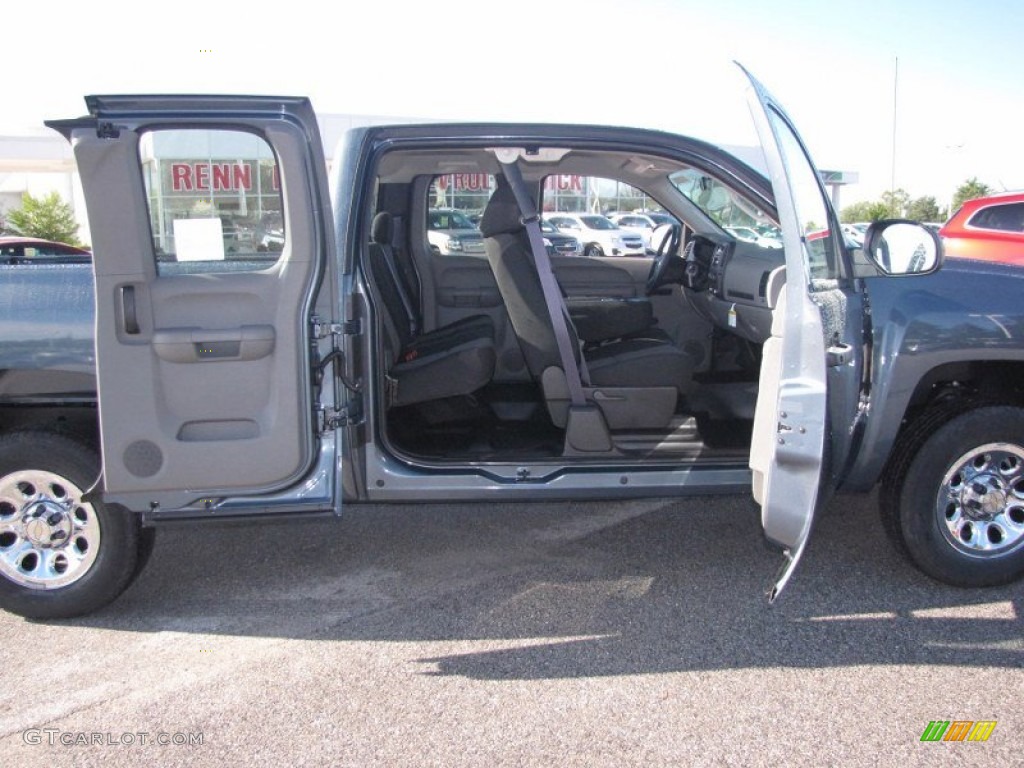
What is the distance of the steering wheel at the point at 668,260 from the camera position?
483cm

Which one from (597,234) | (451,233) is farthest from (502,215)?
(597,234)

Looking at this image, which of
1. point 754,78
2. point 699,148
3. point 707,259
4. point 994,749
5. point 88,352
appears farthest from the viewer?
point 707,259

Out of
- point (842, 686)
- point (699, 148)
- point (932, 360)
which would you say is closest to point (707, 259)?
point (699, 148)

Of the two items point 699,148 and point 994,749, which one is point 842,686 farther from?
point 699,148

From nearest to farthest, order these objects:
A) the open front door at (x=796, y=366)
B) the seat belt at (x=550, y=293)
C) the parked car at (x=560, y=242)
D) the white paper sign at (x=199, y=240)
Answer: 1. the open front door at (x=796, y=366)
2. the white paper sign at (x=199, y=240)
3. the seat belt at (x=550, y=293)
4. the parked car at (x=560, y=242)

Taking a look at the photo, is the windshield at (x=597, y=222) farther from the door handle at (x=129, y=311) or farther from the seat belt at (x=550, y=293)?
the door handle at (x=129, y=311)

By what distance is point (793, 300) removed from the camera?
2855mm

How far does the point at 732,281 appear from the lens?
4312 mm

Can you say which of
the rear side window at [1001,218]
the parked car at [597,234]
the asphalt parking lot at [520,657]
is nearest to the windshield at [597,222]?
the parked car at [597,234]

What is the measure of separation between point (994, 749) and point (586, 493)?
1.59m

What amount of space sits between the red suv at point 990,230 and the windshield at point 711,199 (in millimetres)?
5413

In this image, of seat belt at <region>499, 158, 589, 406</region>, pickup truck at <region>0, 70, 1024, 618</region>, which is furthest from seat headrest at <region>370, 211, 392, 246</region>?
seat belt at <region>499, 158, 589, 406</region>

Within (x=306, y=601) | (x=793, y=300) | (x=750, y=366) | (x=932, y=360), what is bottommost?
(x=306, y=601)

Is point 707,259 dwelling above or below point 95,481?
above
